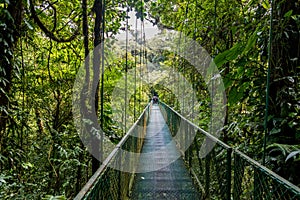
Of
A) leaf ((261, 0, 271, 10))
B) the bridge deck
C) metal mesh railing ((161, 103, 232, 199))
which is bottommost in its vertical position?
the bridge deck

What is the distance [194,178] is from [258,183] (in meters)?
1.61

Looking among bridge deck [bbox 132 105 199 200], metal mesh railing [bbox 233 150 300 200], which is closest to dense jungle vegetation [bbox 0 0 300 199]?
metal mesh railing [bbox 233 150 300 200]

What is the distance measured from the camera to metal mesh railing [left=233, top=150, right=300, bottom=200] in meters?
0.97

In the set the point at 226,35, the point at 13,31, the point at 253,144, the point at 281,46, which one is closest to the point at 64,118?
the point at 13,31

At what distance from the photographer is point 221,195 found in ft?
6.01

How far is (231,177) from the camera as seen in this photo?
1704mm

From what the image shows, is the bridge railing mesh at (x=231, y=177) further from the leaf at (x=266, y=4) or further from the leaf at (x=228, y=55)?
the leaf at (x=266, y=4)

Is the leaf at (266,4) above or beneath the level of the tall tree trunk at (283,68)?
above

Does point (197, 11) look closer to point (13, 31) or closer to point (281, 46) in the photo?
point (281, 46)

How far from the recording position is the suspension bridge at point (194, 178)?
110 centimetres

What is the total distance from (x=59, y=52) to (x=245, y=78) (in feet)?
8.48

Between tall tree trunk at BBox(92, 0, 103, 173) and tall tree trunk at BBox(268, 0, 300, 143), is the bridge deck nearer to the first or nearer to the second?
tall tree trunk at BBox(92, 0, 103, 173)

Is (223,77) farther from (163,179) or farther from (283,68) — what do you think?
(163,179)

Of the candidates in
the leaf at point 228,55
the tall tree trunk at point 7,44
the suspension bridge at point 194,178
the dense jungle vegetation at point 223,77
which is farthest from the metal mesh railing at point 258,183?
the tall tree trunk at point 7,44
